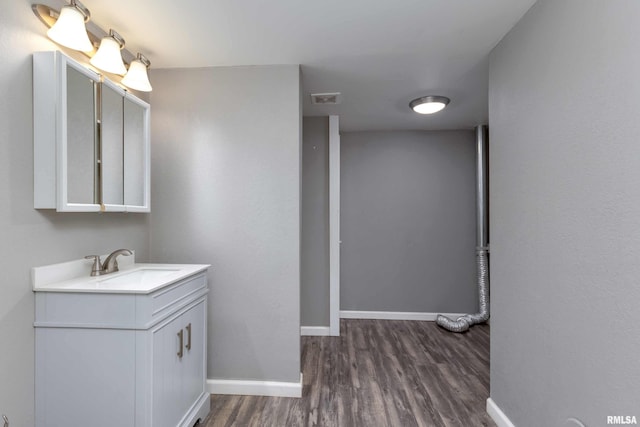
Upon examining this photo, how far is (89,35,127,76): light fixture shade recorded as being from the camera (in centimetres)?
164

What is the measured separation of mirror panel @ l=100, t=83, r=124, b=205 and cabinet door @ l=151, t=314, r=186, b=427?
78cm

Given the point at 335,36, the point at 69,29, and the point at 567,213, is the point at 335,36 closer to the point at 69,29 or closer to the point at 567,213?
the point at 69,29

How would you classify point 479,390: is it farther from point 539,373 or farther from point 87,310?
point 87,310

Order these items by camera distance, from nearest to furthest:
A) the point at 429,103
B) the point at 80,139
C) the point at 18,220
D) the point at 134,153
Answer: the point at 18,220, the point at 80,139, the point at 134,153, the point at 429,103

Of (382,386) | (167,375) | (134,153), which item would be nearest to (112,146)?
(134,153)

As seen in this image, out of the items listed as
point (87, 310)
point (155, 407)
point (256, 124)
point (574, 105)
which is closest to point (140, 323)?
point (87, 310)

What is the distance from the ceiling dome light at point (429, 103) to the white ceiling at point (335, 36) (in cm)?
14

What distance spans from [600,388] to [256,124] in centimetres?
226

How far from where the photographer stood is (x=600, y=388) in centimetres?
115

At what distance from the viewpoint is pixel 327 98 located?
9.16 feet

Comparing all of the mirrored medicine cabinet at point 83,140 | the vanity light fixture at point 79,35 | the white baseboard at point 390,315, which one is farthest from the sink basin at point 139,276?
the white baseboard at point 390,315

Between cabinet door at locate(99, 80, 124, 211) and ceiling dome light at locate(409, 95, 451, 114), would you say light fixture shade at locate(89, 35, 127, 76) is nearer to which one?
cabinet door at locate(99, 80, 124, 211)

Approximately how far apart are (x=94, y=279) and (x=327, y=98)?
2.22 metres

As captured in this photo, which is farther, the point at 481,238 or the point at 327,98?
the point at 481,238
